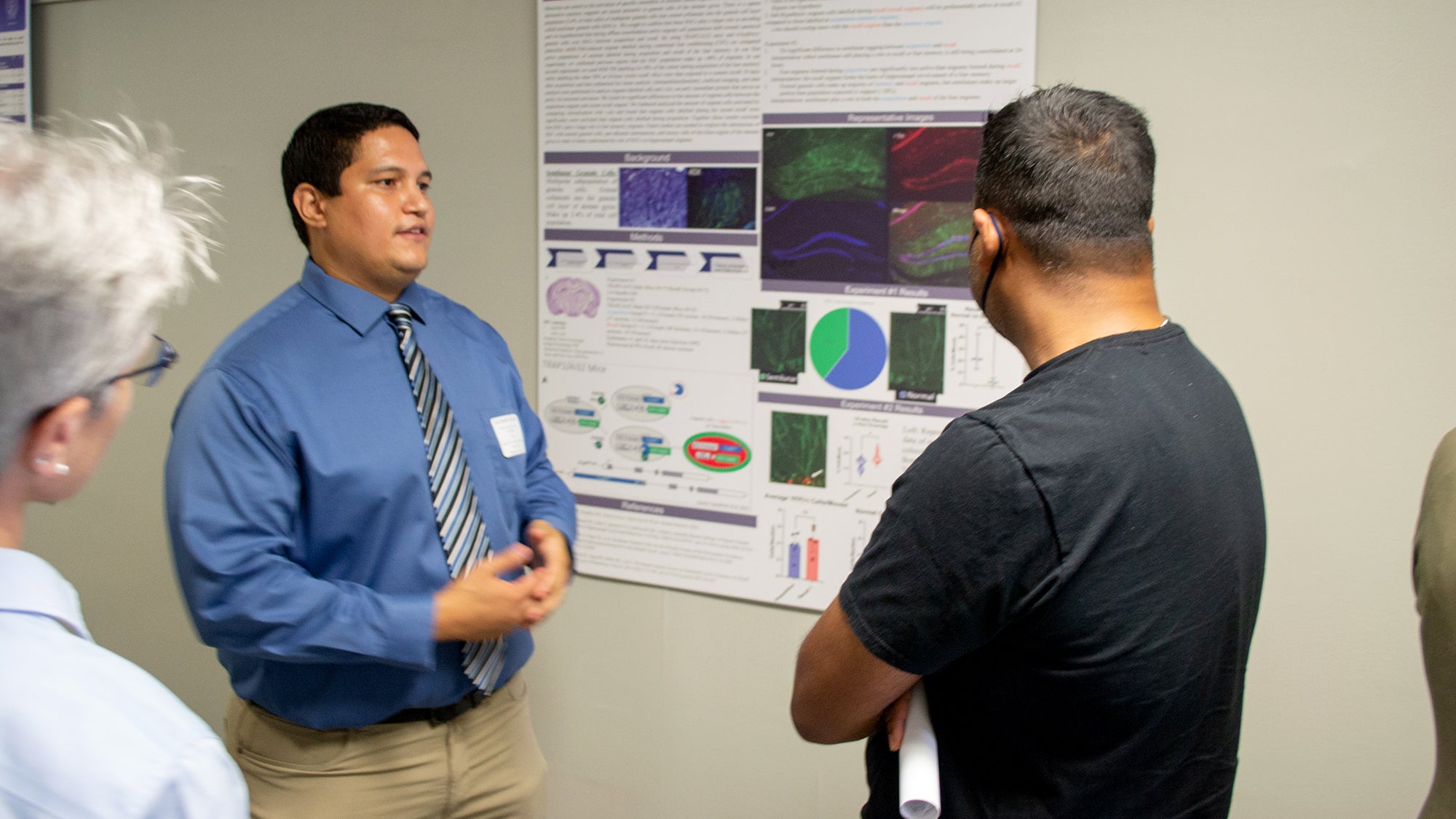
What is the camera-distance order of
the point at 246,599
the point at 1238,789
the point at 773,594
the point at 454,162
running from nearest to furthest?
1. the point at 246,599
2. the point at 1238,789
3. the point at 773,594
4. the point at 454,162

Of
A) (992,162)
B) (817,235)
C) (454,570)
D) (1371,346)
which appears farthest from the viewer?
(817,235)

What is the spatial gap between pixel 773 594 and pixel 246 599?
1201 mm

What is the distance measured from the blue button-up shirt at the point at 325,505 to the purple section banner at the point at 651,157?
2.20 feet

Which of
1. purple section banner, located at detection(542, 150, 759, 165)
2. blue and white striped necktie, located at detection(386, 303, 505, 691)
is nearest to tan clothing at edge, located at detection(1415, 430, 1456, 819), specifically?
blue and white striped necktie, located at detection(386, 303, 505, 691)

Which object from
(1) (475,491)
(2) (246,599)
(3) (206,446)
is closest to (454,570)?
(1) (475,491)

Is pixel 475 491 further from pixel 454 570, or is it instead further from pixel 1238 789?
pixel 1238 789

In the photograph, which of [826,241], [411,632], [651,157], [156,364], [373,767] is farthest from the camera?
[651,157]

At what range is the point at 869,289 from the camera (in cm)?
215

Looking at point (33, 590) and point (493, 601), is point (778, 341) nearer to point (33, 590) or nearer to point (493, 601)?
point (493, 601)

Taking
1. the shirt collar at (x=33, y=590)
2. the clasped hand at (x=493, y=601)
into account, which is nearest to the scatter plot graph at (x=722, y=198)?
the clasped hand at (x=493, y=601)

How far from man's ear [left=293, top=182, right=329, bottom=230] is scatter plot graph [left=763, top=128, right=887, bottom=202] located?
952mm

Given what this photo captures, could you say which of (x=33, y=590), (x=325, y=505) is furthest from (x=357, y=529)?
(x=33, y=590)

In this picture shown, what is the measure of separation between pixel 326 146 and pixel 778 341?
103 centimetres

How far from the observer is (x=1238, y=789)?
201 cm
